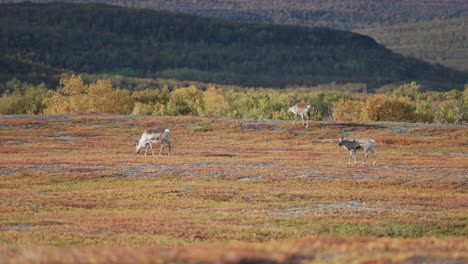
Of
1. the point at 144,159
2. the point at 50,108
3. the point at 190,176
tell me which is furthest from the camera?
the point at 50,108

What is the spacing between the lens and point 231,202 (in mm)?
31234

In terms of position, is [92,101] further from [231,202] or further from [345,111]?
[231,202]

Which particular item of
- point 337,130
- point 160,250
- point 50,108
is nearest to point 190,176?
point 160,250

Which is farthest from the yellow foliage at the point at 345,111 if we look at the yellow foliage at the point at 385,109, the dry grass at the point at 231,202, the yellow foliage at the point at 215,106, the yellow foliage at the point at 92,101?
the dry grass at the point at 231,202

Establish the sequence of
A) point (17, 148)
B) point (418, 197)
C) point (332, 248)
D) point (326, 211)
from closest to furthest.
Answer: point (332, 248) → point (326, 211) → point (418, 197) → point (17, 148)

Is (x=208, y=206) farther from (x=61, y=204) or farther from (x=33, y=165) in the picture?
Result: (x=33, y=165)

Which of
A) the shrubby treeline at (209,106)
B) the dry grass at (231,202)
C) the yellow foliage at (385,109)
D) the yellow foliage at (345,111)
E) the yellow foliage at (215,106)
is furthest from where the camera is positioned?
the yellow foliage at (345,111)

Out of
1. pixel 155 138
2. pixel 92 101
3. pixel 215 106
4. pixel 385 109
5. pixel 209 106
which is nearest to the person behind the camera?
pixel 155 138

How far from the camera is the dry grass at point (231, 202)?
15977mm

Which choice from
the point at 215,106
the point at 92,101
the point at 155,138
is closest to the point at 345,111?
the point at 215,106

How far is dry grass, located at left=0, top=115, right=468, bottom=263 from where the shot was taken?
15977 millimetres

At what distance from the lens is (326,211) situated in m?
28.3

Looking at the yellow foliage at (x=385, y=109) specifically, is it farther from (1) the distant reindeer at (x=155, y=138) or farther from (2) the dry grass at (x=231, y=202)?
(1) the distant reindeer at (x=155, y=138)

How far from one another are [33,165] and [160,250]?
99.7 ft
